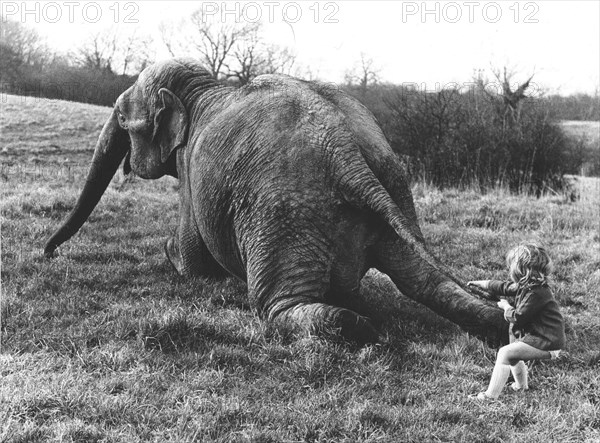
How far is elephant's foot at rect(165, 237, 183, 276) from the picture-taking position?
6525mm

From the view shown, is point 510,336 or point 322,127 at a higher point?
point 322,127

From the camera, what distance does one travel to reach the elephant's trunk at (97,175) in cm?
709

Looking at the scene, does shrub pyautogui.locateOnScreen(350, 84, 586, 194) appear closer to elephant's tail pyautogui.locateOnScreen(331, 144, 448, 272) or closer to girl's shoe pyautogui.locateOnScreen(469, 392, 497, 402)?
elephant's tail pyautogui.locateOnScreen(331, 144, 448, 272)

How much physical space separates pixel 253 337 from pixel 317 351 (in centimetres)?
59

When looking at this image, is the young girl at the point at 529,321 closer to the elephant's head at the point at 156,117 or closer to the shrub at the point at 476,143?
the elephant's head at the point at 156,117

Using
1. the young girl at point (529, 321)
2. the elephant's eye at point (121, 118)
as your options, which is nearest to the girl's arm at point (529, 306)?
the young girl at point (529, 321)

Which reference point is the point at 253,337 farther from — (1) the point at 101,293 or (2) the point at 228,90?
(2) the point at 228,90

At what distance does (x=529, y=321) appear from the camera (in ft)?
13.6

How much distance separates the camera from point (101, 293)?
5902 mm

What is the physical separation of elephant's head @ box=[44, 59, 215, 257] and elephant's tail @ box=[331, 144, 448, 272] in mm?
1976

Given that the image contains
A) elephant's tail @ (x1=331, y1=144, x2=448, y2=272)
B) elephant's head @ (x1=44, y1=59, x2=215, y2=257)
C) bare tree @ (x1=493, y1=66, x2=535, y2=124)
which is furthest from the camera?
bare tree @ (x1=493, y1=66, x2=535, y2=124)

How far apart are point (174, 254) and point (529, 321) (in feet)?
12.3

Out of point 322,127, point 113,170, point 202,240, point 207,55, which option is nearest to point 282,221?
point 322,127

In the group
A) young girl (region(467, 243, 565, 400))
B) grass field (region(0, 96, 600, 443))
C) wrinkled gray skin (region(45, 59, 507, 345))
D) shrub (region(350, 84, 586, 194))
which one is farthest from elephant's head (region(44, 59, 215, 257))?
shrub (region(350, 84, 586, 194))
